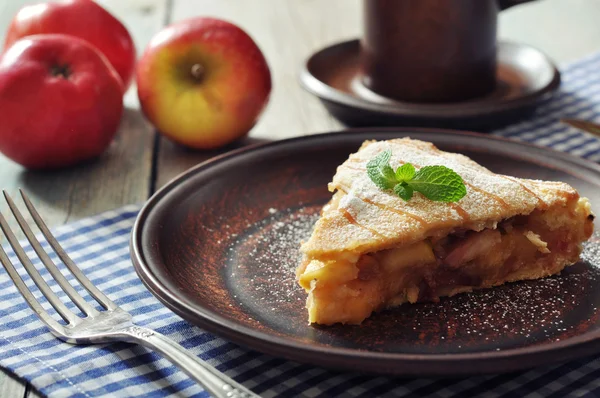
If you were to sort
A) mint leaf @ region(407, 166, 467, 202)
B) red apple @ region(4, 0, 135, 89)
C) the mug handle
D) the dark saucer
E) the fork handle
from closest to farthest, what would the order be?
the fork handle < mint leaf @ region(407, 166, 467, 202) < the dark saucer < the mug handle < red apple @ region(4, 0, 135, 89)

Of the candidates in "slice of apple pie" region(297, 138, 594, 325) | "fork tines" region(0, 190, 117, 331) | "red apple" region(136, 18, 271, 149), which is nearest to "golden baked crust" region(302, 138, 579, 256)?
"slice of apple pie" region(297, 138, 594, 325)

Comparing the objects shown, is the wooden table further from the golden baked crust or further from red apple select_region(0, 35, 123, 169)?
the golden baked crust

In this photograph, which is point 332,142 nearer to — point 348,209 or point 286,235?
point 286,235

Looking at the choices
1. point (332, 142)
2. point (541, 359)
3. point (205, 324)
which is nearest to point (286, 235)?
point (332, 142)

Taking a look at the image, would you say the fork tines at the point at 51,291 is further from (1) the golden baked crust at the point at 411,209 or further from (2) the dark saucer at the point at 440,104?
(2) the dark saucer at the point at 440,104

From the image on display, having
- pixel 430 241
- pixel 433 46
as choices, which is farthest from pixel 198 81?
pixel 430 241

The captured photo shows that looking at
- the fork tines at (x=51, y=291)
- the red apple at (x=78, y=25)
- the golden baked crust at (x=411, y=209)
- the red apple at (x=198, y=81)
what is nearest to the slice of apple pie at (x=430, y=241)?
the golden baked crust at (x=411, y=209)

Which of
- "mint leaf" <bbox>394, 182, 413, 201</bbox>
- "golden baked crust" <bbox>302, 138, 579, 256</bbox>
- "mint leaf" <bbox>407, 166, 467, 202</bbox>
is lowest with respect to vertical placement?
"golden baked crust" <bbox>302, 138, 579, 256</bbox>
